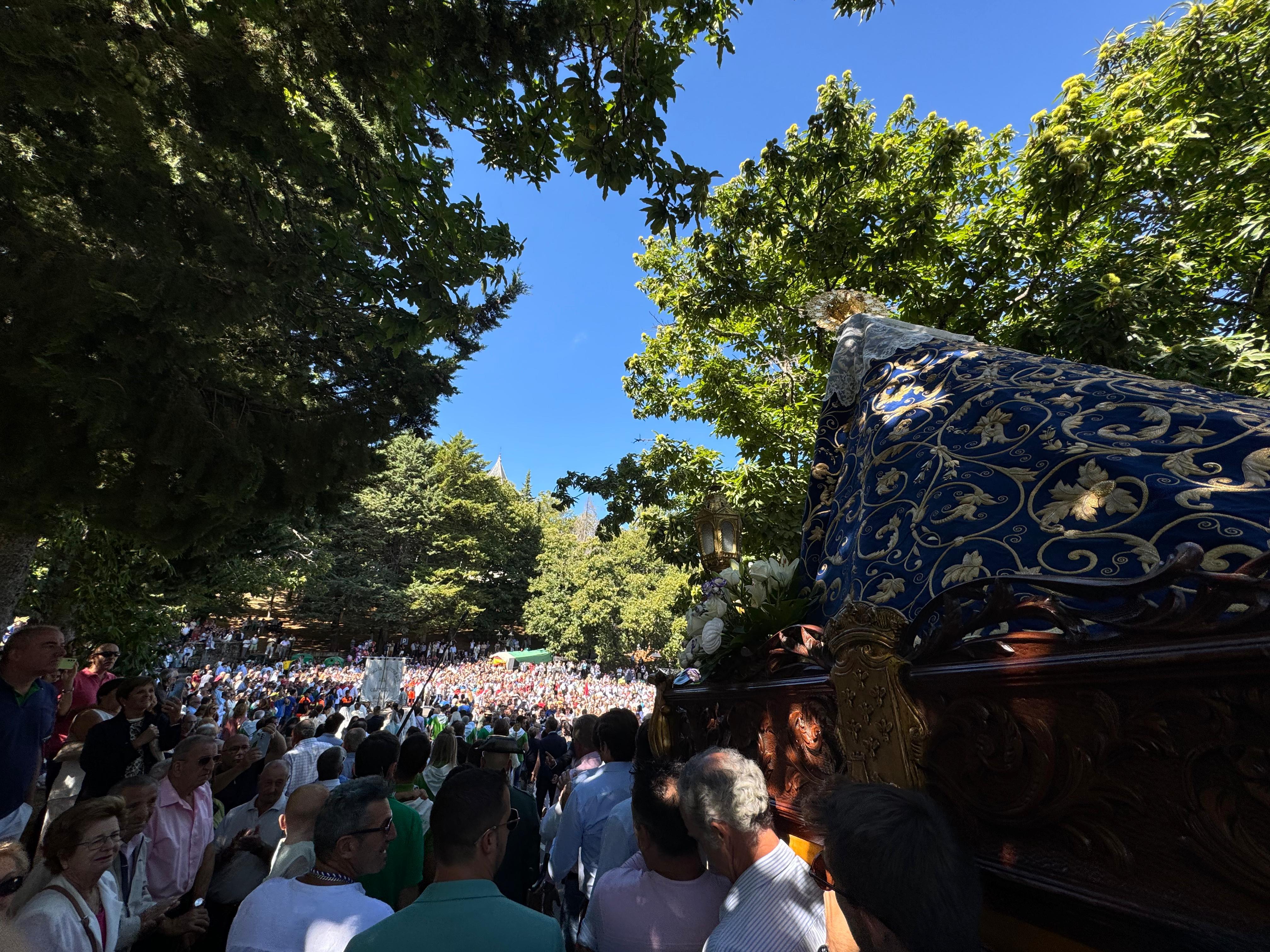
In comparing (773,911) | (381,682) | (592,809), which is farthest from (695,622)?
(381,682)

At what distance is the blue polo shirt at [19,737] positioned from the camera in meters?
3.66

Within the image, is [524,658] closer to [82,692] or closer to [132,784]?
[82,692]

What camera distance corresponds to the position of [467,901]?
1852 millimetres

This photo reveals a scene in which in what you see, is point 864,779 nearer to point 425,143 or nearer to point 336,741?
point 425,143

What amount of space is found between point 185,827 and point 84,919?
1272mm

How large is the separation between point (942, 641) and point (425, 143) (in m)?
4.60

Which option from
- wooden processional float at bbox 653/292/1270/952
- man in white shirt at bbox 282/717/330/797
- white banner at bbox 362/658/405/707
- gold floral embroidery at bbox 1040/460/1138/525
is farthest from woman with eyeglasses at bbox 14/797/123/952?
white banner at bbox 362/658/405/707

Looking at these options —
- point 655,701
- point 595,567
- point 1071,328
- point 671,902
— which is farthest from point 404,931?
point 595,567

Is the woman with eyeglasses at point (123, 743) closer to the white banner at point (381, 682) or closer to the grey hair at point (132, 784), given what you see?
the grey hair at point (132, 784)

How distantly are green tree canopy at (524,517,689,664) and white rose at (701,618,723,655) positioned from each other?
33035 mm

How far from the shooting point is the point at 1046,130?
709cm

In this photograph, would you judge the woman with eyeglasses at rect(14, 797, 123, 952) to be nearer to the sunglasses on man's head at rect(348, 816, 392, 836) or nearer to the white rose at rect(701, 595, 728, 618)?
the sunglasses on man's head at rect(348, 816, 392, 836)

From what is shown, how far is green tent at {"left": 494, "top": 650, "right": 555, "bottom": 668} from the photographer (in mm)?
34969

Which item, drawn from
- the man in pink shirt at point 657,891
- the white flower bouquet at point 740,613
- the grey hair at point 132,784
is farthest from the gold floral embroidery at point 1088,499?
the grey hair at point 132,784
